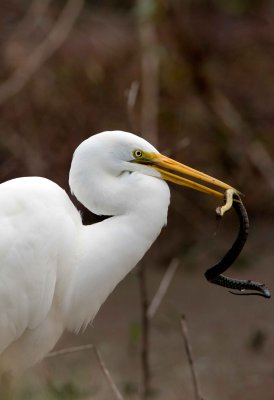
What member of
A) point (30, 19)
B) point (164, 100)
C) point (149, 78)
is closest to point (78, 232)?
point (149, 78)

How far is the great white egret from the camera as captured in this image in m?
2.82

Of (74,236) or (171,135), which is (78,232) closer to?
(74,236)

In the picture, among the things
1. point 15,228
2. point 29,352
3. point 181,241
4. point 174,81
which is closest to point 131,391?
point 29,352

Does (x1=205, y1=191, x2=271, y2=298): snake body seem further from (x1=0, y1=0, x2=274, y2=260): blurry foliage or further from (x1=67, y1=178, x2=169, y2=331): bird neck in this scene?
(x1=0, y1=0, x2=274, y2=260): blurry foliage

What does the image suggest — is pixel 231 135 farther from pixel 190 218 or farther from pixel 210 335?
pixel 210 335

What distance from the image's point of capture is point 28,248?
9.44 ft

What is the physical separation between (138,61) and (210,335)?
7.14ft

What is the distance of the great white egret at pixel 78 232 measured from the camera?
2.82 m

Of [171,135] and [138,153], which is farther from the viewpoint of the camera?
[171,135]

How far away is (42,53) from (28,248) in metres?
3.71

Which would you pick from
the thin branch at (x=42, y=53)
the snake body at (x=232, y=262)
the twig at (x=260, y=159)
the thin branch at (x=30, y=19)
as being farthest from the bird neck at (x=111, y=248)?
the thin branch at (x=30, y=19)

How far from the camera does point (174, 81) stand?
22.2 feet

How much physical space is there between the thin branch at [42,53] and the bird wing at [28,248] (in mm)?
2999

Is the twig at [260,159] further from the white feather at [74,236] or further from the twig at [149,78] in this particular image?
the white feather at [74,236]
